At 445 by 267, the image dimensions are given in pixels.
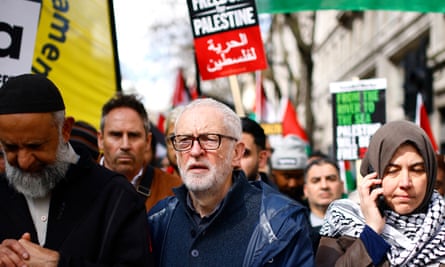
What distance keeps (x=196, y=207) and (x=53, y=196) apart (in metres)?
0.74

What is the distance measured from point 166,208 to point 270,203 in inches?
21.6

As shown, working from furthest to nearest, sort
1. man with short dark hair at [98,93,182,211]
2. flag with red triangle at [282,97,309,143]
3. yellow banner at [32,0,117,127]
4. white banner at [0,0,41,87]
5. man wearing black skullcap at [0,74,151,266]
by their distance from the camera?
flag with red triangle at [282,97,309,143] → yellow banner at [32,0,117,127] → man with short dark hair at [98,93,182,211] → white banner at [0,0,41,87] → man wearing black skullcap at [0,74,151,266]

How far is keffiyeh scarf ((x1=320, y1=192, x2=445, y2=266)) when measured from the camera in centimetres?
306

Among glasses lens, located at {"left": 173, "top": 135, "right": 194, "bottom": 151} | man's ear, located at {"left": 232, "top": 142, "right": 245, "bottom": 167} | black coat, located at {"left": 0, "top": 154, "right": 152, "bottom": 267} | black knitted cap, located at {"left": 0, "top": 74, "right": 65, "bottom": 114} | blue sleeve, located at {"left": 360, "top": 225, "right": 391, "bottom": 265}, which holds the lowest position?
blue sleeve, located at {"left": 360, "top": 225, "right": 391, "bottom": 265}

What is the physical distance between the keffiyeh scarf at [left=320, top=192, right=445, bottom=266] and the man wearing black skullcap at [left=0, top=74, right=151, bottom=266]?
1.03 metres

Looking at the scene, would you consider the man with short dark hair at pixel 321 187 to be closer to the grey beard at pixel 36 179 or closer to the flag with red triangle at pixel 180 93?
the grey beard at pixel 36 179

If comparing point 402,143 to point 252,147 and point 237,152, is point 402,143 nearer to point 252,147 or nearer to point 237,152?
point 237,152

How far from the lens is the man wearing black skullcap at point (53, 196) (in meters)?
2.59

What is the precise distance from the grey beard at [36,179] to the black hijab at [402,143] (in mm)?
1529

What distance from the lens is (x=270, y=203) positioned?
9.98 feet

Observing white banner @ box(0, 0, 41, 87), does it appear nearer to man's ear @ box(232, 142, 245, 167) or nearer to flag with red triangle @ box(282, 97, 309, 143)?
man's ear @ box(232, 142, 245, 167)

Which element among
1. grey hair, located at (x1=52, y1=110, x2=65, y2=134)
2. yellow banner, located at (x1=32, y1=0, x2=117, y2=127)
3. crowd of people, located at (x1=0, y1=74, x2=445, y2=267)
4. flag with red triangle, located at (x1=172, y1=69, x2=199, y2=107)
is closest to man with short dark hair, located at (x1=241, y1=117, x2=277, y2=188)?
Result: yellow banner, located at (x1=32, y1=0, x2=117, y2=127)

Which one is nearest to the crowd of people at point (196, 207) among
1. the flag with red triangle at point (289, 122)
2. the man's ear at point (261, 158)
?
the man's ear at point (261, 158)

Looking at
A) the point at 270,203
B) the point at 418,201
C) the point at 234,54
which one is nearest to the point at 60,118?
the point at 270,203
